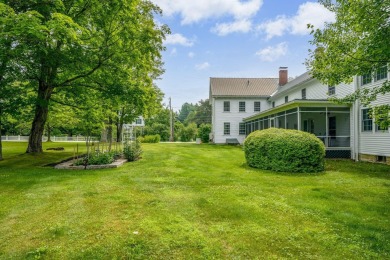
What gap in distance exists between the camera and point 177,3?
15570mm

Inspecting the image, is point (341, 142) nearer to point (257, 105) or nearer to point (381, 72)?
point (381, 72)

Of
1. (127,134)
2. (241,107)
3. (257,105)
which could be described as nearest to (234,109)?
(241,107)

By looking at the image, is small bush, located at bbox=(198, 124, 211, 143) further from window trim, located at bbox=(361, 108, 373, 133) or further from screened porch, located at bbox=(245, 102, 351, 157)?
window trim, located at bbox=(361, 108, 373, 133)

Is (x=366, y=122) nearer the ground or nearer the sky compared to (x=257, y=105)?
nearer the ground

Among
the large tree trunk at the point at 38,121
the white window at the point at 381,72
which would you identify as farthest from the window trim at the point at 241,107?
the large tree trunk at the point at 38,121

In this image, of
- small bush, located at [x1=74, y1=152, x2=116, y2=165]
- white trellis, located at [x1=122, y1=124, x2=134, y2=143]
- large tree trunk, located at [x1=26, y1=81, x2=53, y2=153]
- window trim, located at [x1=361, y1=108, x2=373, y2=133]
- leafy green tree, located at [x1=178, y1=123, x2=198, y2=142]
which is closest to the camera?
small bush, located at [x1=74, y1=152, x2=116, y2=165]

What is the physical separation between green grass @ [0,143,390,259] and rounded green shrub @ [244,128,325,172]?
5.63ft

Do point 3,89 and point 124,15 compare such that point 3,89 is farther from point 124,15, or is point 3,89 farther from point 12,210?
point 12,210

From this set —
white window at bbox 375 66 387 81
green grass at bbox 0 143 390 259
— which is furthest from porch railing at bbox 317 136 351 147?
green grass at bbox 0 143 390 259

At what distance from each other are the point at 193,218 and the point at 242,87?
2886 centimetres

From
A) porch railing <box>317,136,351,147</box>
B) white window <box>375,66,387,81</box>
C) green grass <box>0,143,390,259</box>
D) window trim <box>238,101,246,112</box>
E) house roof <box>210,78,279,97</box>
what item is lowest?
green grass <box>0,143,390,259</box>

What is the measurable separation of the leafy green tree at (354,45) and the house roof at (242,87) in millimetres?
21624

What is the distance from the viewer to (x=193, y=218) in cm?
515

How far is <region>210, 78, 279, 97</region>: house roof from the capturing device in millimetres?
31406
